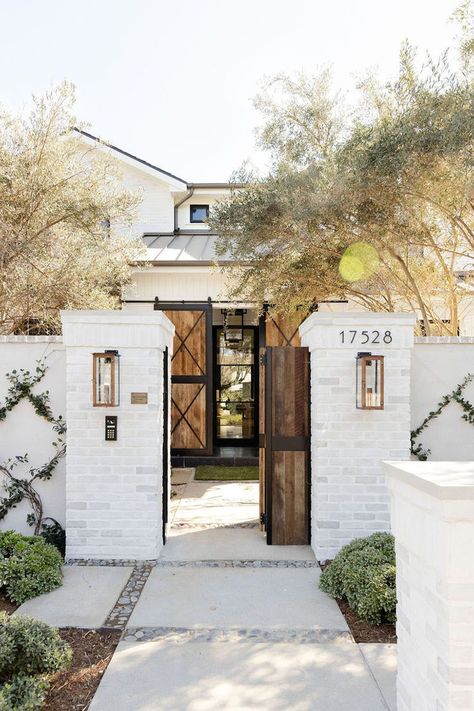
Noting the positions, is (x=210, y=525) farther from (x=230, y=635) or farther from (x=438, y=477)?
(x=438, y=477)

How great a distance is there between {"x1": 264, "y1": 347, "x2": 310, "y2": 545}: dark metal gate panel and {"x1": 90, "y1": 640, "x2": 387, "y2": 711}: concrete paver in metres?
1.72

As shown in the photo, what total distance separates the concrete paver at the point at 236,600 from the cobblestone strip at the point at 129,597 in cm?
5

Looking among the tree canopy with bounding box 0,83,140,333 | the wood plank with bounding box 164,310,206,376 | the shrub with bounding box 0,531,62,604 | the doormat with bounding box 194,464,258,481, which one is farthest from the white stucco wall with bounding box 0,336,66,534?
the wood plank with bounding box 164,310,206,376

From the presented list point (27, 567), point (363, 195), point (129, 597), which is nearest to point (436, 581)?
point (129, 597)

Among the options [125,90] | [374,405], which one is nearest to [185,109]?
[125,90]

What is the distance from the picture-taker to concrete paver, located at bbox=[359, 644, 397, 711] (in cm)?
248

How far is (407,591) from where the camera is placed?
5.89 feet

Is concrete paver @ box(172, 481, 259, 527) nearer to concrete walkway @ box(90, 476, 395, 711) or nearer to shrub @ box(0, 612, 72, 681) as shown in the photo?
concrete walkway @ box(90, 476, 395, 711)

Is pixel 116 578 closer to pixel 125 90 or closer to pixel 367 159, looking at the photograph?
pixel 367 159

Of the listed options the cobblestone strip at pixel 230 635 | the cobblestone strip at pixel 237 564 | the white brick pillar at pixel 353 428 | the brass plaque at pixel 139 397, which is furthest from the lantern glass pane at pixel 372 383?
the brass plaque at pixel 139 397

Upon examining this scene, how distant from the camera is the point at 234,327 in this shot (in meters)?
10.2

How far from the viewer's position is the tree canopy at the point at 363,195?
489 centimetres

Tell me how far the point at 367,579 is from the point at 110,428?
2.45 metres

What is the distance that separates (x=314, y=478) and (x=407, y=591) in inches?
106
